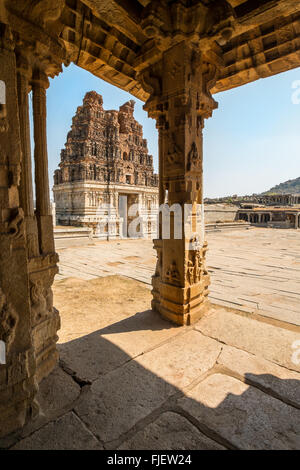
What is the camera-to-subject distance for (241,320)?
3.19 meters

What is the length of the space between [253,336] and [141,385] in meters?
1.52

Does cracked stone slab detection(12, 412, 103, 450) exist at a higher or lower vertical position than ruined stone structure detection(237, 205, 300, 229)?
lower

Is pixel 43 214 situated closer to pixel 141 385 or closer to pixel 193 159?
pixel 141 385

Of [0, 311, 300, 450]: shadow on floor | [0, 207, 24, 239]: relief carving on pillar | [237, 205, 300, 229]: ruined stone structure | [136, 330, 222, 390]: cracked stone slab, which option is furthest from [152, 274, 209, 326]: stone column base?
[237, 205, 300, 229]: ruined stone structure

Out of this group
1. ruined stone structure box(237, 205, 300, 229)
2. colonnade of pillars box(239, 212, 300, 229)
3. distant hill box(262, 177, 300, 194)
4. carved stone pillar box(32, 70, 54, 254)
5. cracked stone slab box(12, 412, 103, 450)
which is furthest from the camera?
distant hill box(262, 177, 300, 194)

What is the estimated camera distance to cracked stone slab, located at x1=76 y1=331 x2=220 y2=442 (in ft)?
5.40

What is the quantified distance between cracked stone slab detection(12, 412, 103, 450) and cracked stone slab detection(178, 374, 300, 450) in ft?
2.30

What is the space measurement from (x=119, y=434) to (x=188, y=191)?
2.48 m

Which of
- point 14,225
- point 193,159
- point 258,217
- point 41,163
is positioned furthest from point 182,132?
point 258,217

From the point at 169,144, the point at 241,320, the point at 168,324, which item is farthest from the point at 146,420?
the point at 169,144

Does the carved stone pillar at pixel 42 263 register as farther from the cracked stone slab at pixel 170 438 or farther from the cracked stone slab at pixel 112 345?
the cracked stone slab at pixel 170 438

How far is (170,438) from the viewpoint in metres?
1.51

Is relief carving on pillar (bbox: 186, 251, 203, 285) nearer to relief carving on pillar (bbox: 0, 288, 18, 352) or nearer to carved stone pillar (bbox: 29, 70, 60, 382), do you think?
carved stone pillar (bbox: 29, 70, 60, 382)
